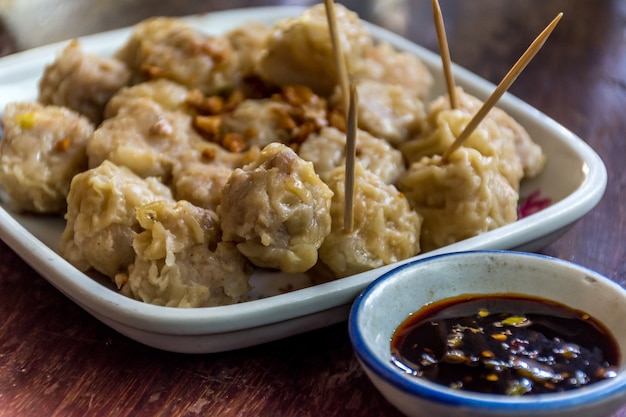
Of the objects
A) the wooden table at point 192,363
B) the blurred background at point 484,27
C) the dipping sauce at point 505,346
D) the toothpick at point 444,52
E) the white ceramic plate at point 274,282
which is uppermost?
the toothpick at point 444,52

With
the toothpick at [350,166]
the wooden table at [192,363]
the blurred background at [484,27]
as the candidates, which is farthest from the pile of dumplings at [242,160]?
the blurred background at [484,27]

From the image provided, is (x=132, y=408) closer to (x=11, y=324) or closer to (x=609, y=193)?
(x=11, y=324)

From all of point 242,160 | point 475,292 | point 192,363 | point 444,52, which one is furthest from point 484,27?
point 192,363

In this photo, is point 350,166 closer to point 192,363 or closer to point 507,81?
point 507,81

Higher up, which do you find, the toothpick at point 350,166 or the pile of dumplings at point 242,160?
the toothpick at point 350,166

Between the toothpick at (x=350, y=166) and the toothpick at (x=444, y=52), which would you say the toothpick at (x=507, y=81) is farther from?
the toothpick at (x=350, y=166)

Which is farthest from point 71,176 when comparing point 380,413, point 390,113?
point 380,413

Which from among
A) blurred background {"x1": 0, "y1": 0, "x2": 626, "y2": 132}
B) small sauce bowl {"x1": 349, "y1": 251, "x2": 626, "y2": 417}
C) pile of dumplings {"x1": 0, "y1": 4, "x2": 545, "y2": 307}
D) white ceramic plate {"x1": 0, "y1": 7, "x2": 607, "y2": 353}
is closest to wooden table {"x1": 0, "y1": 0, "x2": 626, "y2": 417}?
white ceramic plate {"x1": 0, "y1": 7, "x2": 607, "y2": 353}
